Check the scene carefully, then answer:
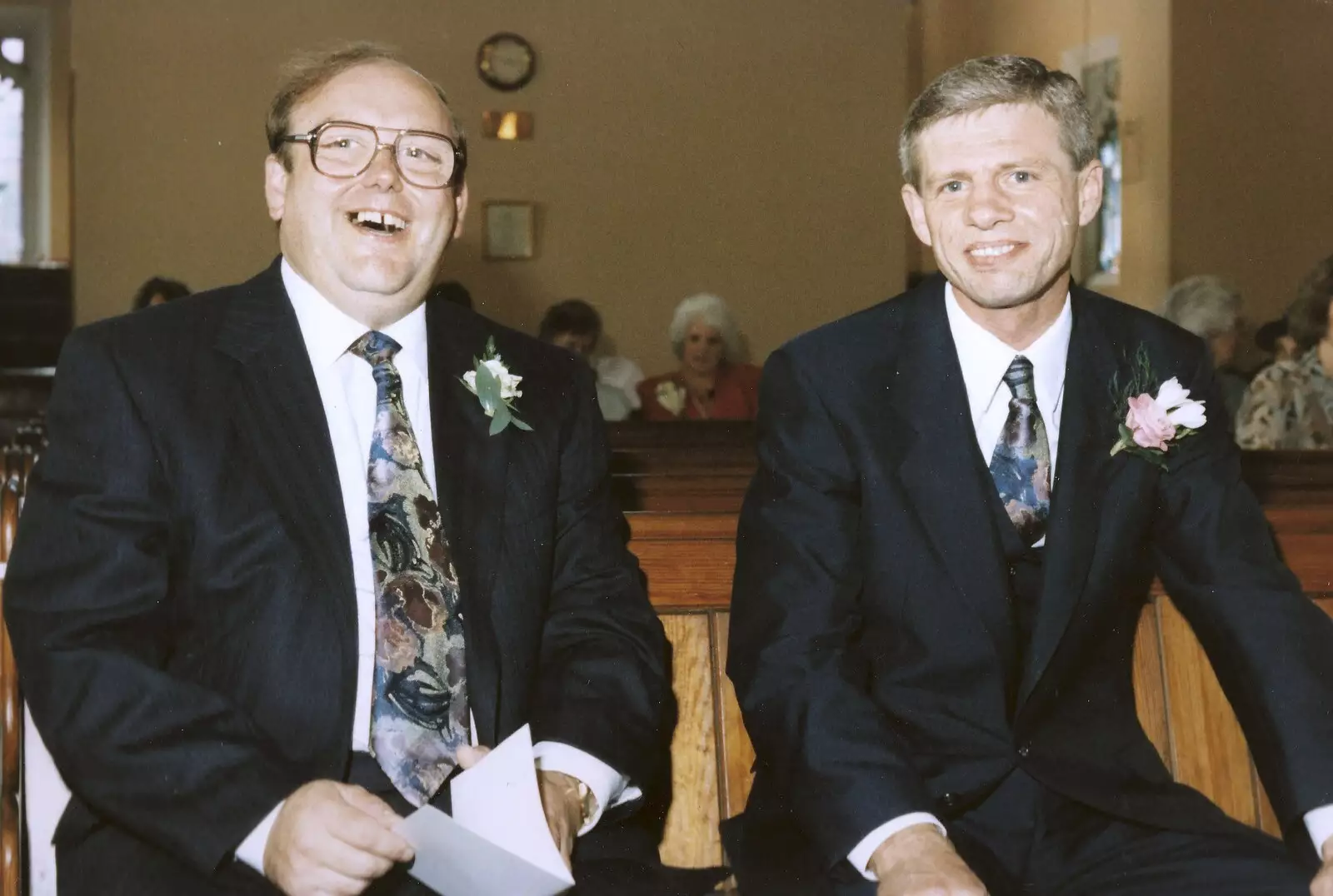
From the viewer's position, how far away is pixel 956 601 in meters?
1.99

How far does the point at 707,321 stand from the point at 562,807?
6642mm

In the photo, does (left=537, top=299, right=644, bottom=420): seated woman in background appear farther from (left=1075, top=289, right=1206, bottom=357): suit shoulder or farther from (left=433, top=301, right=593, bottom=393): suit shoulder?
(left=1075, top=289, right=1206, bottom=357): suit shoulder

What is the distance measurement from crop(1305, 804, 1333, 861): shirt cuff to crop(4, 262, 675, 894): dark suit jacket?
86cm

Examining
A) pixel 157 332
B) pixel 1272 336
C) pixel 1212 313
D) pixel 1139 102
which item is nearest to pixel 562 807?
pixel 157 332

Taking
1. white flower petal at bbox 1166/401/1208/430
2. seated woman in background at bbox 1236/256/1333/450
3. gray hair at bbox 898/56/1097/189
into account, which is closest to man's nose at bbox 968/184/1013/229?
gray hair at bbox 898/56/1097/189

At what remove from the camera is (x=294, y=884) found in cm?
169

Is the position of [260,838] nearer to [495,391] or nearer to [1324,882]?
[495,391]

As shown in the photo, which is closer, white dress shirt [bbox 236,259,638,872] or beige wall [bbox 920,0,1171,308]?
white dress shirt [bbox 236,259,638,872]

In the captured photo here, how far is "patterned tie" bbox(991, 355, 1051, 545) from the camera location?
2043 mm

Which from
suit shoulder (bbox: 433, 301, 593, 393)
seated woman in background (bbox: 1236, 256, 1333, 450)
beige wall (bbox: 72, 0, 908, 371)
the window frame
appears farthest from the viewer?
the window frame

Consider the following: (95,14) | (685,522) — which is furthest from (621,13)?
(685,522)

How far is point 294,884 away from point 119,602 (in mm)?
411

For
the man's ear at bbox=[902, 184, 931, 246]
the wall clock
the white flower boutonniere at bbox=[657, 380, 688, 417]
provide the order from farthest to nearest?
the wall clock → the white flower boutonniere at bbox=[657, 380, 688, 417] → the man's ear at bbox=[902, 184, 931, 246]

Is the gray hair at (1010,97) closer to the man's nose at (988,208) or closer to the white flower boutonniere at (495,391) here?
the man's nose at (988,208)
